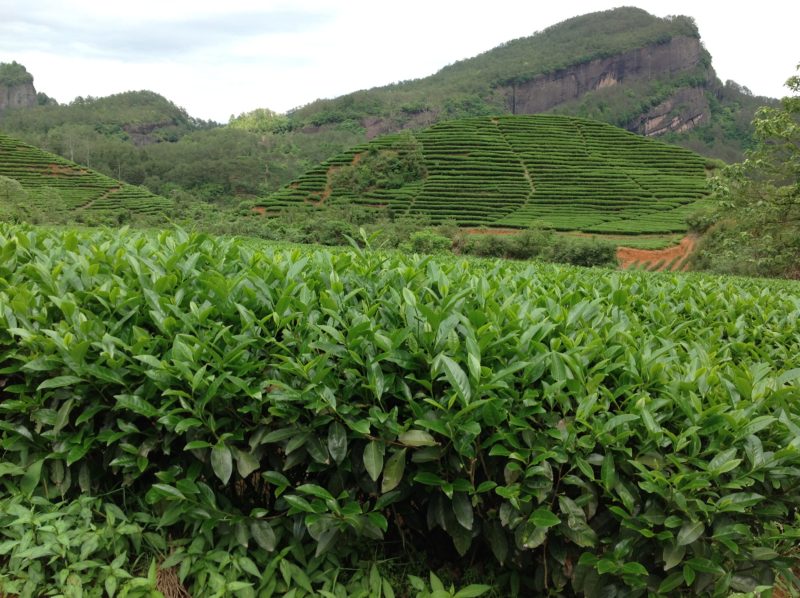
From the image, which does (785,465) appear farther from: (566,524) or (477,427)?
(477,427)

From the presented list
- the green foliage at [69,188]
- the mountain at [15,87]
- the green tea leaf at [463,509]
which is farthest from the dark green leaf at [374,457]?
the mountain at [15,87]

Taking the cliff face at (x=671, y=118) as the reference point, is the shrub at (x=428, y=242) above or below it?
below

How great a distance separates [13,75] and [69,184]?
99.9 metres

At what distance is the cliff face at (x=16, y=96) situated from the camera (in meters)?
128

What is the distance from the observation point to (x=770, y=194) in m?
20.0

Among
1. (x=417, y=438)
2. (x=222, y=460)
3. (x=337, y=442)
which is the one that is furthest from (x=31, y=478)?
(x=417, y=438)

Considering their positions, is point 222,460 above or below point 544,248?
above

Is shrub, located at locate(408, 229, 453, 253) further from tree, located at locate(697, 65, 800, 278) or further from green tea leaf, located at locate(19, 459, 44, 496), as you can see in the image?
green tea leaf, located at locate(19, 459, 44, 496)

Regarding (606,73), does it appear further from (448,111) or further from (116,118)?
(116,118)

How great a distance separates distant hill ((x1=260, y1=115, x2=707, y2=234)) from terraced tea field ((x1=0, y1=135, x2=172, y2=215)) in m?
14.5

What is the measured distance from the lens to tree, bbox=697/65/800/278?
737 inches

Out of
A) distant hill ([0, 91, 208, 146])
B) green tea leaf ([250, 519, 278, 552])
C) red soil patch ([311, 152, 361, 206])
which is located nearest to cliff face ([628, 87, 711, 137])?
red soil patch ([311, 152, 361, 206])

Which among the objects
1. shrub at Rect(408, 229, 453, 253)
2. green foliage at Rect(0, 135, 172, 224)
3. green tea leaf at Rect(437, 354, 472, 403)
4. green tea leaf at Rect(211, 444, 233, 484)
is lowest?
shrub at Rect(408, 229, 453, 253)

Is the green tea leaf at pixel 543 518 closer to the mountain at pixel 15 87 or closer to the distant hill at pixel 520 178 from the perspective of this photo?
the distant hill at pixel 520 178
